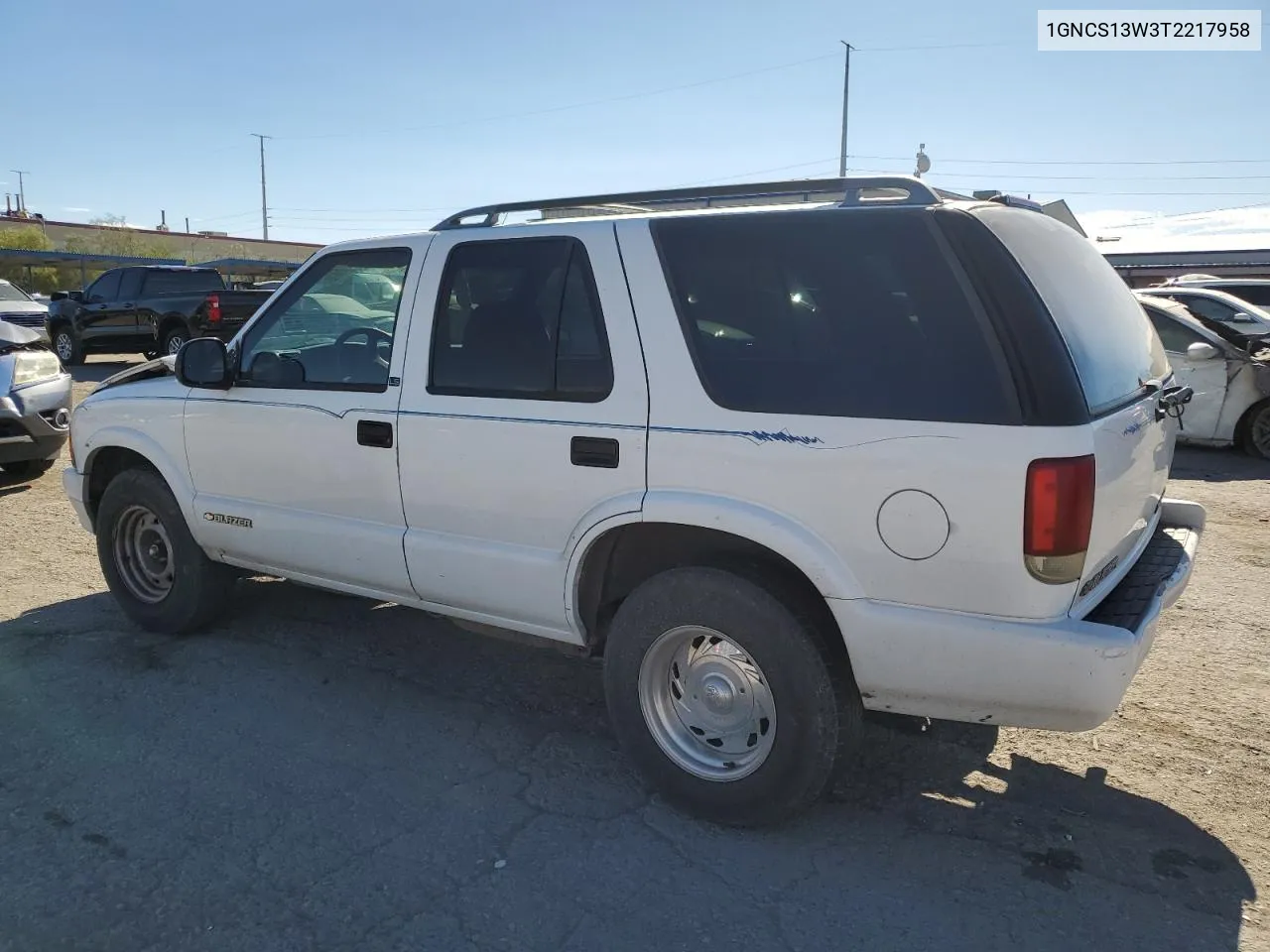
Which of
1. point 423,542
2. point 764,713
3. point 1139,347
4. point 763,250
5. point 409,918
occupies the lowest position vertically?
point 409,918

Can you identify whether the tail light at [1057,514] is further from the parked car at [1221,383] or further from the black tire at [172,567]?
the parked car at [1221,383]

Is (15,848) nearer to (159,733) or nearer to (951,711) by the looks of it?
(159,733)

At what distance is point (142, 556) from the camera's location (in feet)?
16.9

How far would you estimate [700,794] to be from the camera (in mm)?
3338

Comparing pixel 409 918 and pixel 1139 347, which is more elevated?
pixel 1139 347

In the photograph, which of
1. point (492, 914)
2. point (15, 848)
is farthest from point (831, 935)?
point (15, 848)

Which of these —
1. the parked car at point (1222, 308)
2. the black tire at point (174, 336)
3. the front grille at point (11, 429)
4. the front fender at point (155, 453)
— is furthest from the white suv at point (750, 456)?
the black tire at point (174, 336)

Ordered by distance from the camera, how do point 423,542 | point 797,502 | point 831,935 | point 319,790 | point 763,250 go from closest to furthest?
1. point 831,935
2. point 797,502
3. point 763,250
4. point 319,790
5. point 423,542

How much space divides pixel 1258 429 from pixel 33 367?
11.2 meters

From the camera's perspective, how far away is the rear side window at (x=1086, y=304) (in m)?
2.88

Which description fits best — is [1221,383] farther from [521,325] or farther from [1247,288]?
[521,325]

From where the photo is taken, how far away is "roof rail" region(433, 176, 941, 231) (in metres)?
3.12

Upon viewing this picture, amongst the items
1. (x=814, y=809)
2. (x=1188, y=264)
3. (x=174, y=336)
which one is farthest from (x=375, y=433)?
(x=1188, y=264)

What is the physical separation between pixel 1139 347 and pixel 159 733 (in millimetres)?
3993
